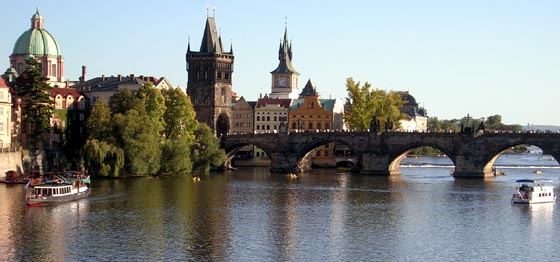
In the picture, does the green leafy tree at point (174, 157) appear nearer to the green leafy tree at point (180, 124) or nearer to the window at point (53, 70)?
the green leafy tree at point (180, 124)

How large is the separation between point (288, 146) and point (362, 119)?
16.4 m

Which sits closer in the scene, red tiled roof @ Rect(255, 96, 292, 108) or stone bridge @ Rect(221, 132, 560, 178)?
stone bridge @ Rect(221, 132, 560, 178)

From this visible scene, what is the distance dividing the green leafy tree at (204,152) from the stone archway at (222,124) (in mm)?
28274

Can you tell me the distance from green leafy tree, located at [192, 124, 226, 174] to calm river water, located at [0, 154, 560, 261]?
23952mm

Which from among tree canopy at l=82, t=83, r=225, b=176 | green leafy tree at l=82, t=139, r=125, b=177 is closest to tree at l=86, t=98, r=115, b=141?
tree canopy at l=82, t=83, r=225, b=176

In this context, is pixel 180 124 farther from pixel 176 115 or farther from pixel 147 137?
pixel 147 137

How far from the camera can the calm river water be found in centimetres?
6562

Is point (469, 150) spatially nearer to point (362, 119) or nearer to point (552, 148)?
point (552, 148)

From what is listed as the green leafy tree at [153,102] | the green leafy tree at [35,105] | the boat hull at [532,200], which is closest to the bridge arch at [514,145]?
the boat hull at [532,200]

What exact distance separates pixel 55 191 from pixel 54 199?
1.36 meters

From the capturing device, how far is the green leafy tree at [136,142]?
121 m

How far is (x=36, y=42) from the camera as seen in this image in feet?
523

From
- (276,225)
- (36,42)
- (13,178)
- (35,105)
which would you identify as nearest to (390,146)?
(35,105)

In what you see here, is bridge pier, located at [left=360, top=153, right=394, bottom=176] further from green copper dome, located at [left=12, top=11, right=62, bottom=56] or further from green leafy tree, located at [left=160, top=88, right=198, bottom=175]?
green copper dome, located at [left=12, top=11, right=62, bottom=56]
